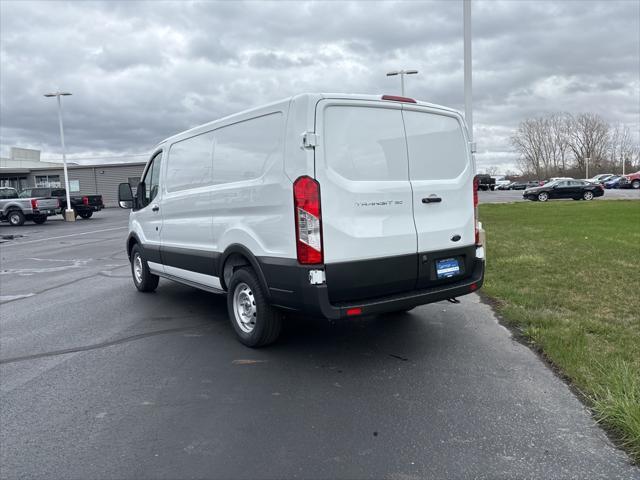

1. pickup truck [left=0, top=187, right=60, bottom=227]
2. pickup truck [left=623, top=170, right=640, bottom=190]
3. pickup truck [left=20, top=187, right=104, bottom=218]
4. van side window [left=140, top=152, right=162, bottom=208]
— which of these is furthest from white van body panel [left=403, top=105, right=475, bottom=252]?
pickup truck [left=623, top=170, right=640, bottom=190]

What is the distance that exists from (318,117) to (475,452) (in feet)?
8.60

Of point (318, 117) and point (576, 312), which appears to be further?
point (576, 312)

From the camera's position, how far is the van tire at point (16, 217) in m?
28.2

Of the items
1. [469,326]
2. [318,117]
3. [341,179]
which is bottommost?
[469,326]

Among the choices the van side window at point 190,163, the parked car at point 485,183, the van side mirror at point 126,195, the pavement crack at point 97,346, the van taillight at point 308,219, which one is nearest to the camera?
the van taillight at point 308,219

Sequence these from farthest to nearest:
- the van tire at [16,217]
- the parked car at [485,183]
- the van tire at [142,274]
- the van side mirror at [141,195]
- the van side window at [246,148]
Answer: the parked car at [485,183] → the van tire at [16,217] → the van tire at [142,274] → the van side mirror at [141,195] → the van side window at [246,148]

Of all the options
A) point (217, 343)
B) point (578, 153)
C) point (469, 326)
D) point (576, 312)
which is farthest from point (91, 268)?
point (578, 153)

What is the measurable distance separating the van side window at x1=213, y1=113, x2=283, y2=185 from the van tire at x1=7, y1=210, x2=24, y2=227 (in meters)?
A: 27.6

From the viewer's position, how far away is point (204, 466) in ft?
9.45

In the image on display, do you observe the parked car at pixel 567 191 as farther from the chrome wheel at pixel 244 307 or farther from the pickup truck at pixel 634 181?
the chrome wheel at pixel 244 307

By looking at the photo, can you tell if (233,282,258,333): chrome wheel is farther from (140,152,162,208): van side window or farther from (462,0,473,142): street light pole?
(462,0,473,142): street light pole

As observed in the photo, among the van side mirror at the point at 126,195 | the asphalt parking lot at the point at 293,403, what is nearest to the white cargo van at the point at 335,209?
the asphalt parking lot at the point at 293,403

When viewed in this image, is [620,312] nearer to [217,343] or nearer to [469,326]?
→ [469,326]

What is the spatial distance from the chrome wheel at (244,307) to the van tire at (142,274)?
3064mm
